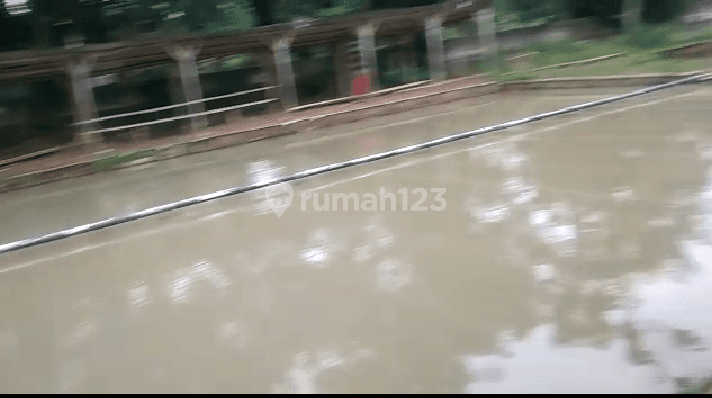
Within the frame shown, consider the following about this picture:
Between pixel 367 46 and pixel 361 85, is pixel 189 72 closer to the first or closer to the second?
pixel 367 46

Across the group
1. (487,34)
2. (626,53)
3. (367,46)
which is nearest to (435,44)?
(487,34)

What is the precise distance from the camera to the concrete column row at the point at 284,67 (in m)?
10.4

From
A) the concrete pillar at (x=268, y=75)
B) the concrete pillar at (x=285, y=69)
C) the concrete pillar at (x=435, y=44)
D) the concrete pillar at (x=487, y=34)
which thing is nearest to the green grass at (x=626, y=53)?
the concrete pillar at (x=487, y=34)

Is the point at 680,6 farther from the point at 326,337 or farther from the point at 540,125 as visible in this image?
the point at 326,337

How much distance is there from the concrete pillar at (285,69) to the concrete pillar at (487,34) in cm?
483

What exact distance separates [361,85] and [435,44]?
6.47ft

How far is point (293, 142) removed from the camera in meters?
10.4

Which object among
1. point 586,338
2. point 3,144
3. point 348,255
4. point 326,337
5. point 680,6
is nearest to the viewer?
point 586,338

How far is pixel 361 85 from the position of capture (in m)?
13.9

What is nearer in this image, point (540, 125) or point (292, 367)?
point (292, 367)

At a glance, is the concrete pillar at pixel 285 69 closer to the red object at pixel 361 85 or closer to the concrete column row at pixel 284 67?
the concrete column row at pixel 284 67

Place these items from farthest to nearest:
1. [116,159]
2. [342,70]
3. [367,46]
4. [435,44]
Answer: [342,70]
[435,44]
[367,46]
[116,159]

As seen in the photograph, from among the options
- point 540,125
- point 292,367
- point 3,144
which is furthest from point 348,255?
point 3,144

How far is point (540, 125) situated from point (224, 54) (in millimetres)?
6497
